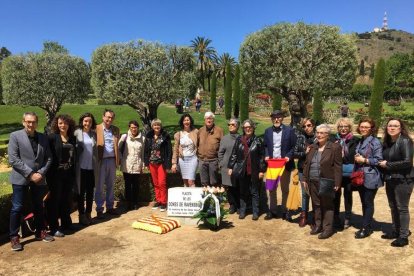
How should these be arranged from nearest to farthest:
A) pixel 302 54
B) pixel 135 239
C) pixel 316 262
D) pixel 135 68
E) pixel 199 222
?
pixel 316 262, pixel 135 239, pixel 199 222, pixel 302 54, pixel 135 68

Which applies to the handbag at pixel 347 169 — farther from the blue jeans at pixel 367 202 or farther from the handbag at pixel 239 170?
the handbag at pixel 239 170

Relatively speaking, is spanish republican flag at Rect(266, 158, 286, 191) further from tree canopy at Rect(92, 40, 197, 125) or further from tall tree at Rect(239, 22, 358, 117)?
tree canopy at Rect(92, 40, 197, 125)

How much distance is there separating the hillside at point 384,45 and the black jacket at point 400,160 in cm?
13441

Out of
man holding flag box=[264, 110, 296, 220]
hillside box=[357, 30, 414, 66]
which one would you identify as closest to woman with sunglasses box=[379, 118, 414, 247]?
man holding flag box=[264, 110, 296, 220]

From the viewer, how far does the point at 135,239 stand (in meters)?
5.96

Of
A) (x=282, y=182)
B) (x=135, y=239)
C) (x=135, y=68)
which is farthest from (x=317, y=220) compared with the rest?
(x=135, y=68)

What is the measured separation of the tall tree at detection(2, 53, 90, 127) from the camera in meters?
24.0

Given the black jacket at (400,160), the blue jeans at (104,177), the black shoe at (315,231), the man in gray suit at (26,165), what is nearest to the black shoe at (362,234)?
the black shoe at (315,231)

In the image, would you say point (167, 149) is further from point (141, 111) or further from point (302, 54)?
point (141, 111)

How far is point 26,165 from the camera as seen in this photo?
5301 mm

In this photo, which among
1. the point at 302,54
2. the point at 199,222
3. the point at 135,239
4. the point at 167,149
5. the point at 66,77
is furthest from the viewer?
the point at 66,77

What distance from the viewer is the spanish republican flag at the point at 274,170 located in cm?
652

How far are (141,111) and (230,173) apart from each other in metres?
14.1

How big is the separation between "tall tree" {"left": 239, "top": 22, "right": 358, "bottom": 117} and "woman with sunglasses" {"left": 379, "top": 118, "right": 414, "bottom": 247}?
880cm
